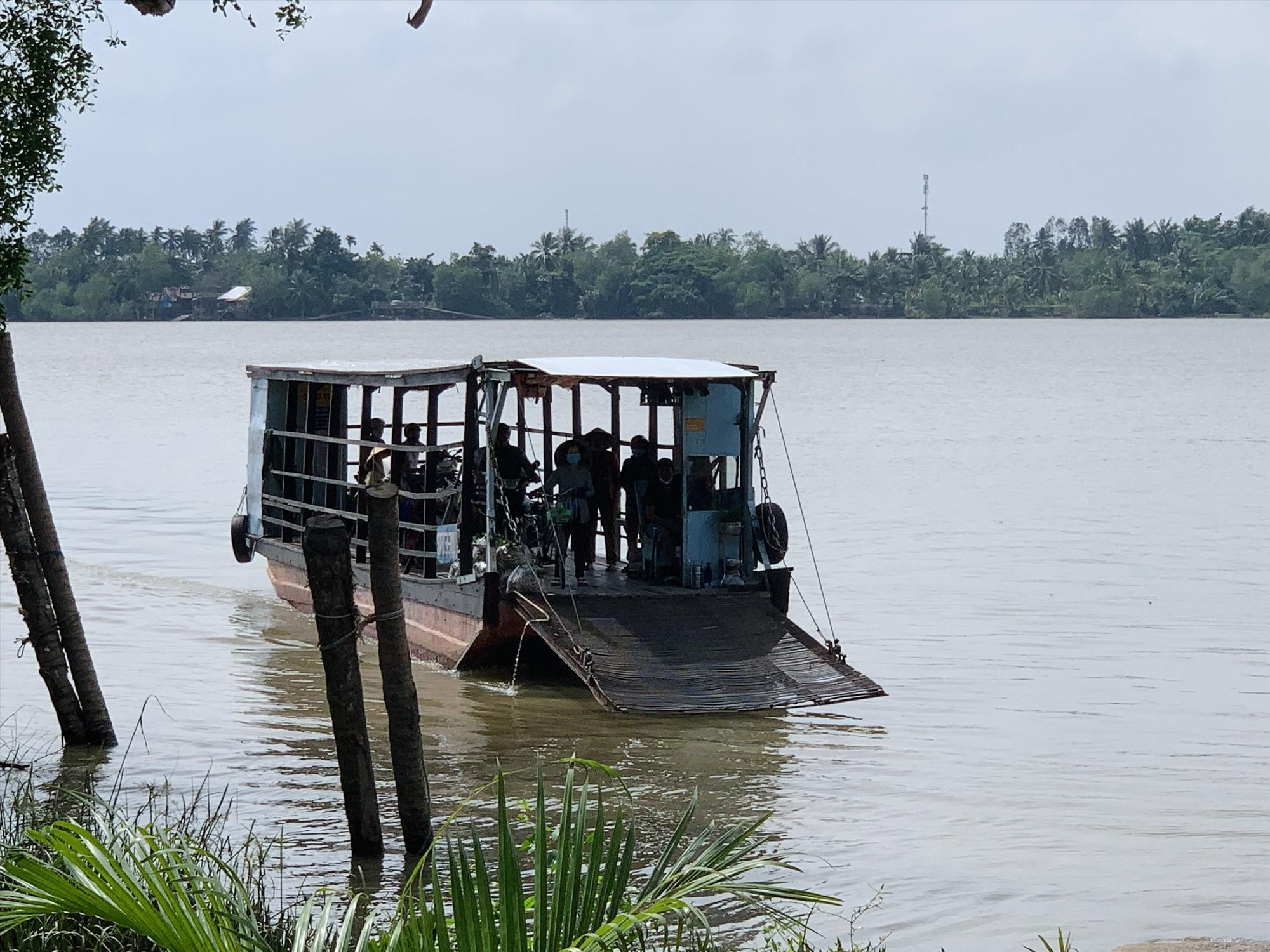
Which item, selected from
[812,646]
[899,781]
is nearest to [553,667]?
[812,646]

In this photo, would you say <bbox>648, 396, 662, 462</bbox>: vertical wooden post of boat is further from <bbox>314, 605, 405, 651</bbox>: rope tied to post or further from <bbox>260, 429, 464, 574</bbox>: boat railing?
<bbox>314, 605, 405, 651</bbox>: rope tied to post

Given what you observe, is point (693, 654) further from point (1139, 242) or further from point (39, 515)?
point (1139, 242)

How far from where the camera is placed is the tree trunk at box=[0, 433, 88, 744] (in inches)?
402

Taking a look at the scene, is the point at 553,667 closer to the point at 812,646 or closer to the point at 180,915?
the point at 812,646

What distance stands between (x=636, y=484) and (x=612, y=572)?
1.09 metres

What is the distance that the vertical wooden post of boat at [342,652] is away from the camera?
818cm

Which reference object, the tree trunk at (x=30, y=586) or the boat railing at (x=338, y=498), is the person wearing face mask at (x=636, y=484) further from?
the tree trunk at (x=30, y=586)

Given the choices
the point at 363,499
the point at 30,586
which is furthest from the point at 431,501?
the point at 30,586

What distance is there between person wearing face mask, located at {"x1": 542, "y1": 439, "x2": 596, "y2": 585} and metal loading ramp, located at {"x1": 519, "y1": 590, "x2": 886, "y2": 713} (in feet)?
4.24

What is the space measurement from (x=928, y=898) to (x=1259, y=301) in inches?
6312

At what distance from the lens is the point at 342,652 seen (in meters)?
8.39

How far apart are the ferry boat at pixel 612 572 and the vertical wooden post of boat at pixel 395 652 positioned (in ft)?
11.4

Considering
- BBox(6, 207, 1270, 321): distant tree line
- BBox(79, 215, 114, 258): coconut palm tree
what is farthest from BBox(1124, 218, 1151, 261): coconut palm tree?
BBox(79, 215, 114, 258): coconut palm tree

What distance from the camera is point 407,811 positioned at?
9.04m
